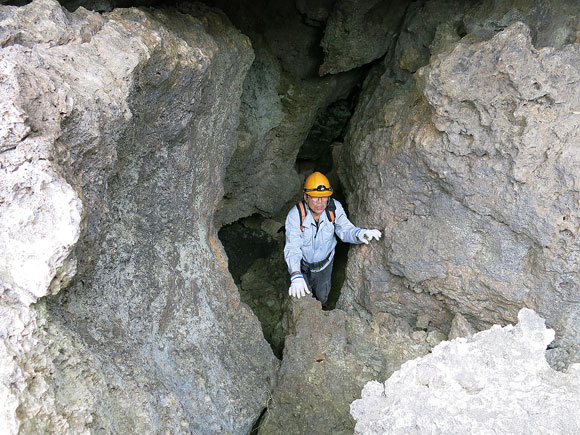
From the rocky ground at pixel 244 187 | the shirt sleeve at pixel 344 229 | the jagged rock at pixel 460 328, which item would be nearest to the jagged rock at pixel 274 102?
the rocky ground at pixel 244 187

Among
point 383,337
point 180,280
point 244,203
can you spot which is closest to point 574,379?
point 383,337

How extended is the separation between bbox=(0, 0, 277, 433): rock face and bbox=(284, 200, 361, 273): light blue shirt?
792 millimetres

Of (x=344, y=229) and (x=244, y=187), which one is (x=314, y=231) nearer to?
(x=344, y=229)

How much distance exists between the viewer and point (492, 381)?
85.4 inches

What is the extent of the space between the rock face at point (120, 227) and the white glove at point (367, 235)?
103 cm

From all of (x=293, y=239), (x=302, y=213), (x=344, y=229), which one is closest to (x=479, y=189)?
(x=344, y=229)

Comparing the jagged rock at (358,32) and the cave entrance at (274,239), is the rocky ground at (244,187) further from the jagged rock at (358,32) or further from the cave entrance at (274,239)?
the cave entrance at (274,239)

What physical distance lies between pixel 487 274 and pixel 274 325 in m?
2.19

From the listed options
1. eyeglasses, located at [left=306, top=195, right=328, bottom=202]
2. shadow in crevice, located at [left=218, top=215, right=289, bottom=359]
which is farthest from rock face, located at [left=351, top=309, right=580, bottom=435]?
shadow in crevice, located at [left=218, top=215, right=289, bottom=359]

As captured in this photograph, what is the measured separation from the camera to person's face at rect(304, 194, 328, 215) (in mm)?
4062

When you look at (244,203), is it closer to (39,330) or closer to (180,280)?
(180,280)

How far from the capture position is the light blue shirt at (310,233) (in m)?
4.10

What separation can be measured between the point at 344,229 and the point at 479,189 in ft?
3.87

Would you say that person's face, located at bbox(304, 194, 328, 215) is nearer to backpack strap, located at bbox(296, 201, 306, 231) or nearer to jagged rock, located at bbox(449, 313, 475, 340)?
backpack strap, located at bbox(296, 201, 306, 231)
